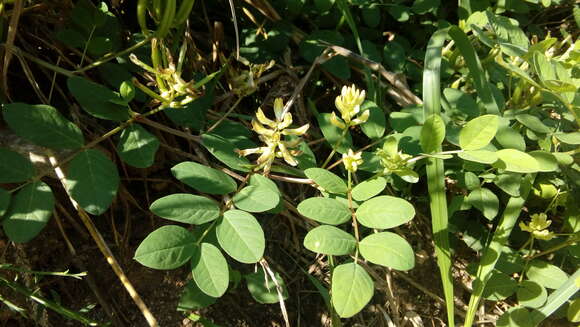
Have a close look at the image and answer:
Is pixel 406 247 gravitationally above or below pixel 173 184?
above

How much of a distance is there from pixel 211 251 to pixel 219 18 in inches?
33.8

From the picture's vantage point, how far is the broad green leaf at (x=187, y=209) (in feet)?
3.04

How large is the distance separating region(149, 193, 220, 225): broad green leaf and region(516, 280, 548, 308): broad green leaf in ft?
2.99

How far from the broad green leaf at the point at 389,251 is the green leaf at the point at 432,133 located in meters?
0.24

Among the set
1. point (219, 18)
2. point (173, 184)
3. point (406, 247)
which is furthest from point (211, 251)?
A: point (219, 18)

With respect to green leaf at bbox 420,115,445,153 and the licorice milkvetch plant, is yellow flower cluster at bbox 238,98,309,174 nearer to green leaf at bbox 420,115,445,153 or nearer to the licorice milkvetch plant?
the licorice milkvetch plant

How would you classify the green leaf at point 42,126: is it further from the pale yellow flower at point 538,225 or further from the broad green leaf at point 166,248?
the pale yellow flower at point 538,225

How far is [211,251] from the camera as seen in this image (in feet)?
3.10

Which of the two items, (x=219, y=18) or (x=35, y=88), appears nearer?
(x=35, y=88)

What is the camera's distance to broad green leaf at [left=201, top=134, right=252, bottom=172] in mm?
1099

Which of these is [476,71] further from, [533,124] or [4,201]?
[4,201]

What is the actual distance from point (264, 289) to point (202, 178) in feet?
1.13

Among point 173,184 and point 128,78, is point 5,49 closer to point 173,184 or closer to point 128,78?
point 128,78

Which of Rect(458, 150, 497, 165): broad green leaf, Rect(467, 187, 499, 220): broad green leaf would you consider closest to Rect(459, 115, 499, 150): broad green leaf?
Rect(458, 150, 497, 165): broad green leaf
